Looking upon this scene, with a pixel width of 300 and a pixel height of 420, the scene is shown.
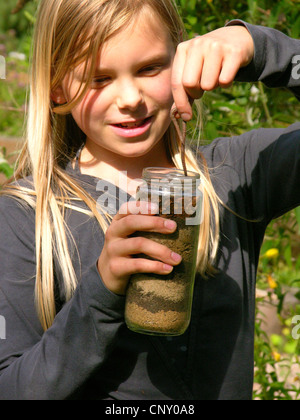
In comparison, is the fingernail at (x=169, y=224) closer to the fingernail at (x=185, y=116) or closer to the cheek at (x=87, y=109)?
the fingernail at (x=185, y=116)

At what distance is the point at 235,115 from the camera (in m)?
2.54

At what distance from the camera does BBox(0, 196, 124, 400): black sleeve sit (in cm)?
132

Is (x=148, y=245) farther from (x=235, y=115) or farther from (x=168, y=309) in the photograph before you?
(x=235, y=115)

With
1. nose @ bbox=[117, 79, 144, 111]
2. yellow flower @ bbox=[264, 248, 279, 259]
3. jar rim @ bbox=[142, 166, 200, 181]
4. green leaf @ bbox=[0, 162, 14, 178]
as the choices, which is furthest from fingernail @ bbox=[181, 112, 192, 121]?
yellow flower @ bbox=[264, 248, 279, 259]

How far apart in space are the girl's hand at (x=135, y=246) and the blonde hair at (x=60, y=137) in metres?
0.35

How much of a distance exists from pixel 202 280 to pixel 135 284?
1.34 ft

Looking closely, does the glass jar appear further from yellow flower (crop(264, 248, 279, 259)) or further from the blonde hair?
yellow flower (crop(264, 248, 279, 259))

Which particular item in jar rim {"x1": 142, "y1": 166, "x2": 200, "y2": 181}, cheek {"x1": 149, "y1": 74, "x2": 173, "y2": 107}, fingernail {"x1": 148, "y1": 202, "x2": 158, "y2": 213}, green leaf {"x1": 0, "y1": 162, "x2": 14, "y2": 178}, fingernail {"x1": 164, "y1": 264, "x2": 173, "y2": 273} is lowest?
fingernail {"x1": 164, "y1": 264, "x2": 173, "y2": 273}

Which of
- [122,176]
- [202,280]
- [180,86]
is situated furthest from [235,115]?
[180,86]

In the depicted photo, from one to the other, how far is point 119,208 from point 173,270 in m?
0.34

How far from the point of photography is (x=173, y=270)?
47.9 inches

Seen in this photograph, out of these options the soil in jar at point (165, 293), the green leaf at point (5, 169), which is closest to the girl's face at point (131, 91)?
the soil in jar at point (165, 293)

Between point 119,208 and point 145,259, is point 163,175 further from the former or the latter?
point 119,208

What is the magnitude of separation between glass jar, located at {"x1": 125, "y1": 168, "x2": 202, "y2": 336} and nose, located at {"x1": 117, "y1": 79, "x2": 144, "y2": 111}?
0.34 m
